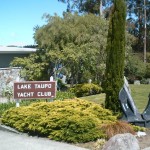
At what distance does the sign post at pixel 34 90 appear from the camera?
12.5 metres

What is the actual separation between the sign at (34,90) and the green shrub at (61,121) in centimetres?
171

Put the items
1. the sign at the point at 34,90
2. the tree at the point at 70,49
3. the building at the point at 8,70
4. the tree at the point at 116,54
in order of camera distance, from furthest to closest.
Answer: the tree at the point at 70,49
the building at the point at 8,70
the sign at the point at 34,90
the tree at the point at 116,54

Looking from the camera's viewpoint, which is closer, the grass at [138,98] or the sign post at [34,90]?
the sign post at [34,90]

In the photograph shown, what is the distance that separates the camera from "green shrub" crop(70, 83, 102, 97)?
2016 cm

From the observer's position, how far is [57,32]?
77.1ft

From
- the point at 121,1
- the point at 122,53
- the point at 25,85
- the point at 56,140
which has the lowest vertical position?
the point at 56,140

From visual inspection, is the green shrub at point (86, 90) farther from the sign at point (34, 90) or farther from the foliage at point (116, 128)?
the foliage at point (116, 128)

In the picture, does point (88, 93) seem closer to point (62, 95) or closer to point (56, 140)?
point (62, 95)

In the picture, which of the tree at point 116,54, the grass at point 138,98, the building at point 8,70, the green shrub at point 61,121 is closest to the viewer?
the green shrub at point 61,121

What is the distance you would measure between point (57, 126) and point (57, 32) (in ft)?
50.1

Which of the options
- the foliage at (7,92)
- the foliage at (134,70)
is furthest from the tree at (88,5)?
the foliage at (7,92)

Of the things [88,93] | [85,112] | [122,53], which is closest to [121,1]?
[122,53]

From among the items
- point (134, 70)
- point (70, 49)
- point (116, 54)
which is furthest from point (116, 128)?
point (134, 70)

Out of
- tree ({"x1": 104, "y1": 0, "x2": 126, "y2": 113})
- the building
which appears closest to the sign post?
the building
